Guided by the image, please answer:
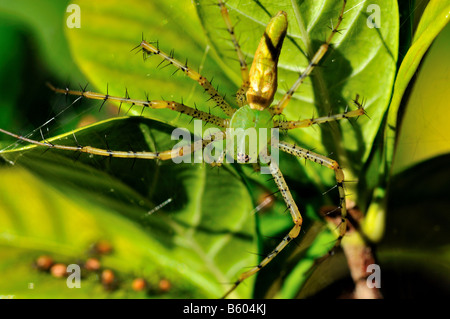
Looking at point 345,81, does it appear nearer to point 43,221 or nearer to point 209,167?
point 209,167

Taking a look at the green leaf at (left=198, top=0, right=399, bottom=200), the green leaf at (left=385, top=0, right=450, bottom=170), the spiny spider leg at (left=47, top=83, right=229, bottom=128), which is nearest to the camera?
the green leaf at (left=385, top=0, right=450, bottom=170)

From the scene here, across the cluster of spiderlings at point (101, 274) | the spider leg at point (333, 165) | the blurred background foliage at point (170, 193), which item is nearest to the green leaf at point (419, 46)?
the blurred background foliage at point (170, 193)

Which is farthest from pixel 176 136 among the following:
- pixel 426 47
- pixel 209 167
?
pixel 426 47

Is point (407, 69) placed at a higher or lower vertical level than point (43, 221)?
higher

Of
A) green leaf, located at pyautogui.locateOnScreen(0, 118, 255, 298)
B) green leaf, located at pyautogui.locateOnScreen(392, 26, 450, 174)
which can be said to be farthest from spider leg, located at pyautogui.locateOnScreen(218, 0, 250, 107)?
green leaf, located at pyautogui.locateOnScreen(392, 26, 450, 174)

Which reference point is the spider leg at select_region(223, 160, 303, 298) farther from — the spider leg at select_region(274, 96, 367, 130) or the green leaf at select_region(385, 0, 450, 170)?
the green leaf at select_region(385, 0, 450, 170)
